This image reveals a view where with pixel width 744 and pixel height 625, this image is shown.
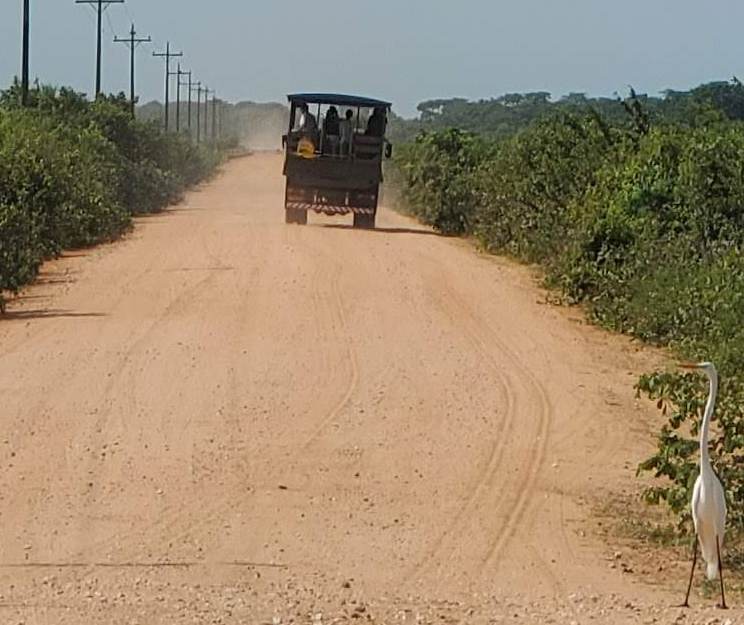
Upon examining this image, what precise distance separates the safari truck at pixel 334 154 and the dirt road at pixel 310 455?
38.0 ft

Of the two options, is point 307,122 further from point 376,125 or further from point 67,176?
point 67,176

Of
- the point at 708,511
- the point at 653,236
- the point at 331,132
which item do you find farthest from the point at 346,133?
the point at 708,511

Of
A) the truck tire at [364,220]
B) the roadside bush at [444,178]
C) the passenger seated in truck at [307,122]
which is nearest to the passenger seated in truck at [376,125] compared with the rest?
the passenger seated in truck at [307,122]

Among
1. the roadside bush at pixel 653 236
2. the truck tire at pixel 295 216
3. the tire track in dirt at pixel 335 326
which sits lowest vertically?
the truck tire at pixel 295 216

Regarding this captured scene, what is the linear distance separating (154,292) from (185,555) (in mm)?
12097

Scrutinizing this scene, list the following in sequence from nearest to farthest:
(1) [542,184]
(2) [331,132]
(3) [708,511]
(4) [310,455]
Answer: (3) [708,511], (4) [310,455], (1) [542,184], (2) [331,132]

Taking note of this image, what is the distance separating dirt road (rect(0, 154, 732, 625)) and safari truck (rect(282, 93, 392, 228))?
11586mm

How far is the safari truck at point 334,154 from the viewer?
109 feet

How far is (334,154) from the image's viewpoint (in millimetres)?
33438

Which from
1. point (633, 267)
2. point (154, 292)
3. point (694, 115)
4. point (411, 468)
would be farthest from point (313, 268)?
point (411, 468)

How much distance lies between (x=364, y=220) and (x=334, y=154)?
1620 millimetres

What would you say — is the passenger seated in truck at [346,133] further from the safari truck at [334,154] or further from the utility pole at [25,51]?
the utility pole at [25,51]

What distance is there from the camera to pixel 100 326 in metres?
17.6

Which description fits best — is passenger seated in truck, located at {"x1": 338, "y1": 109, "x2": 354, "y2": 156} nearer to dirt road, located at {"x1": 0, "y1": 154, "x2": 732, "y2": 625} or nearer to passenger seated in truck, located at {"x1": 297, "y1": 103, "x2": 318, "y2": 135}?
passenger seated in truck, located at {"x1": 297, "y1": 103, "x2": 318, "y2": 135}
